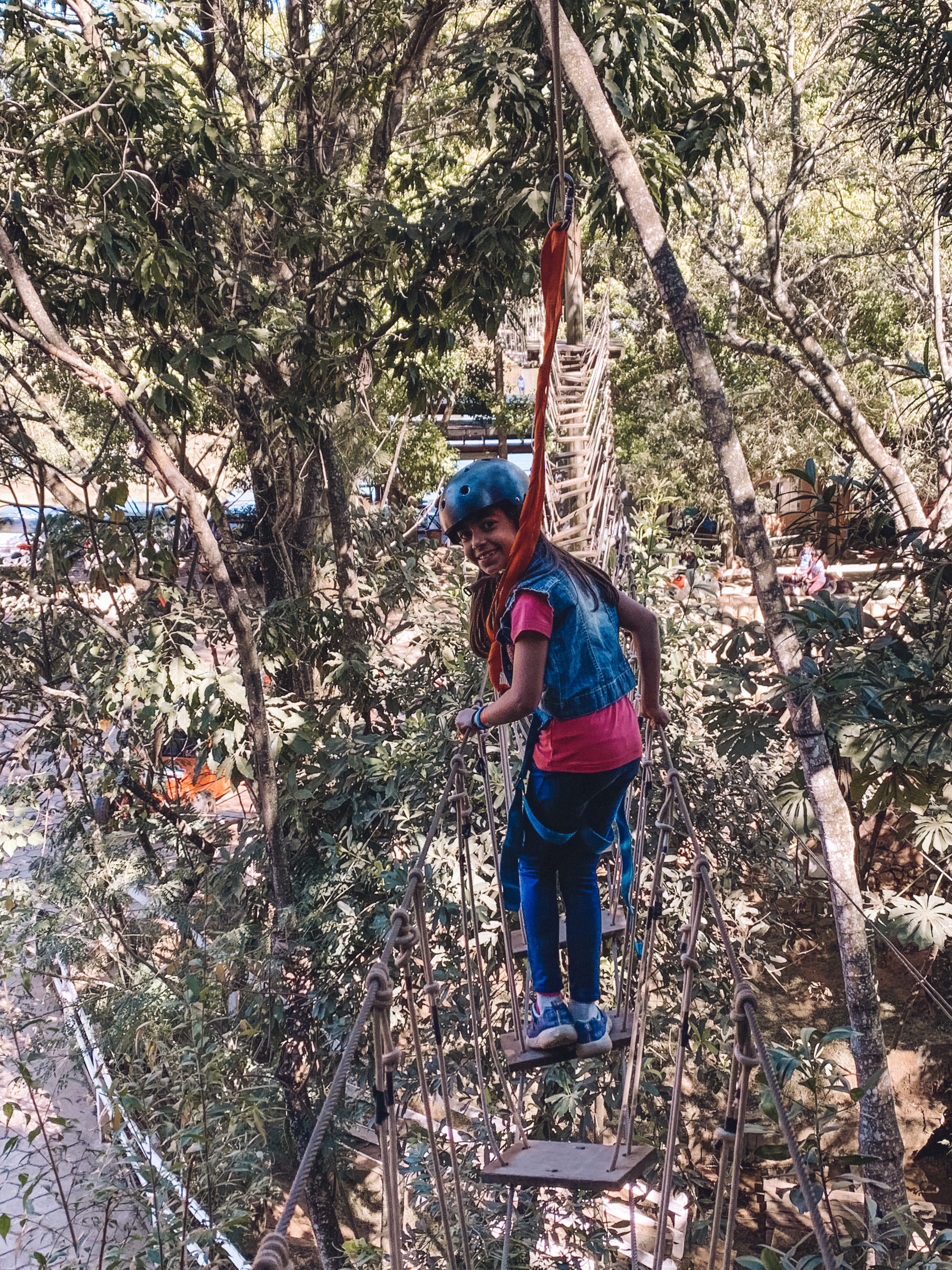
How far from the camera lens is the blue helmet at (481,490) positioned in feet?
5.16

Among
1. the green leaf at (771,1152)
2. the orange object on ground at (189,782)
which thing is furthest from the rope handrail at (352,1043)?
the orange object on ground at (189,782)

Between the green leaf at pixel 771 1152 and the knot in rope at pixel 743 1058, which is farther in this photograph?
the green leaf at pixel 771 1152

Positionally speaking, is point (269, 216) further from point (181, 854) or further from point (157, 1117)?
point (157, 1117)

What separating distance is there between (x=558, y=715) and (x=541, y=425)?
1.42ft

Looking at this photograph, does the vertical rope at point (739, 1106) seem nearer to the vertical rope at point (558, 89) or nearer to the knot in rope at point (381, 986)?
the knot in rope at point (381, 986)

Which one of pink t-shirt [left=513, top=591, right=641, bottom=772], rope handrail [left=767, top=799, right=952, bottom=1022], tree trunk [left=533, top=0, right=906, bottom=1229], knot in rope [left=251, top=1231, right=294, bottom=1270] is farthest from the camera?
tree trunk [left=533, top=0, right=906, bottom=1229]

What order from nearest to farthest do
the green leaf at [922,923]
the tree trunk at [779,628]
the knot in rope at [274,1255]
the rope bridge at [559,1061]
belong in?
the knot in rope at [274,1255] → the rope bridge at [559,1061] → the tree trunk at [779,628] → the green leaf at [922,923]

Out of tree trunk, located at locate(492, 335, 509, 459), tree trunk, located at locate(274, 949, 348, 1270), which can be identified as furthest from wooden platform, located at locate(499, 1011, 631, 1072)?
tree trunk, located at locate(492, 335, 509, 459)

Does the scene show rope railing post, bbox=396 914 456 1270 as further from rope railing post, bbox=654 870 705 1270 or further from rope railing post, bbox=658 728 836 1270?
rope railing post, bbox=658 728 836 1270

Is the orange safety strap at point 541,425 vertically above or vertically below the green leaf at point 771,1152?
above

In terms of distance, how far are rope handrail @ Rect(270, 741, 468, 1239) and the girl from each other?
193mm

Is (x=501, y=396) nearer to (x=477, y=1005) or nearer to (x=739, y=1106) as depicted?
(x=477, y=1005)

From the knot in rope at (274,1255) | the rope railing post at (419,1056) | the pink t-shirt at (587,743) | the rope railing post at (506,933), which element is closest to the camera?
the knot in rope at (274,1255)

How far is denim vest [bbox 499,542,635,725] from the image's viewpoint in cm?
158
